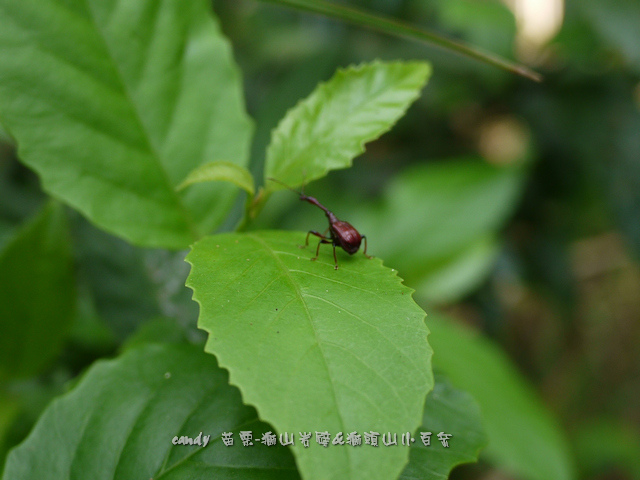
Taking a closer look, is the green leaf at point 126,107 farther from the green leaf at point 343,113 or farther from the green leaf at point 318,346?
the green leaf at point 318,346

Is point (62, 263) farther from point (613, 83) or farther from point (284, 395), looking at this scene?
point (613, 83)

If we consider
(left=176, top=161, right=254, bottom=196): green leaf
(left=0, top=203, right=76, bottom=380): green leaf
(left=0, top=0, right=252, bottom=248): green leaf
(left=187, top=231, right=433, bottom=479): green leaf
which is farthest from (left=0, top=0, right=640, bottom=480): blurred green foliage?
(left=187, top=231, right=433, bottom=479): green leaf

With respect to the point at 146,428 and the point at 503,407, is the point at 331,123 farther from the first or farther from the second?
the point at 503,407

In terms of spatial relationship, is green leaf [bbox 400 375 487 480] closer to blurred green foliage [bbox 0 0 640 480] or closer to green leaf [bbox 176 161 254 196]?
green leaf [bbox 176 161 254 196]

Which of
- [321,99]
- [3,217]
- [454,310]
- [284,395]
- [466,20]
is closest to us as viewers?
[284,395]

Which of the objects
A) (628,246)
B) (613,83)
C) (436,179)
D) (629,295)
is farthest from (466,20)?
(629,295)
